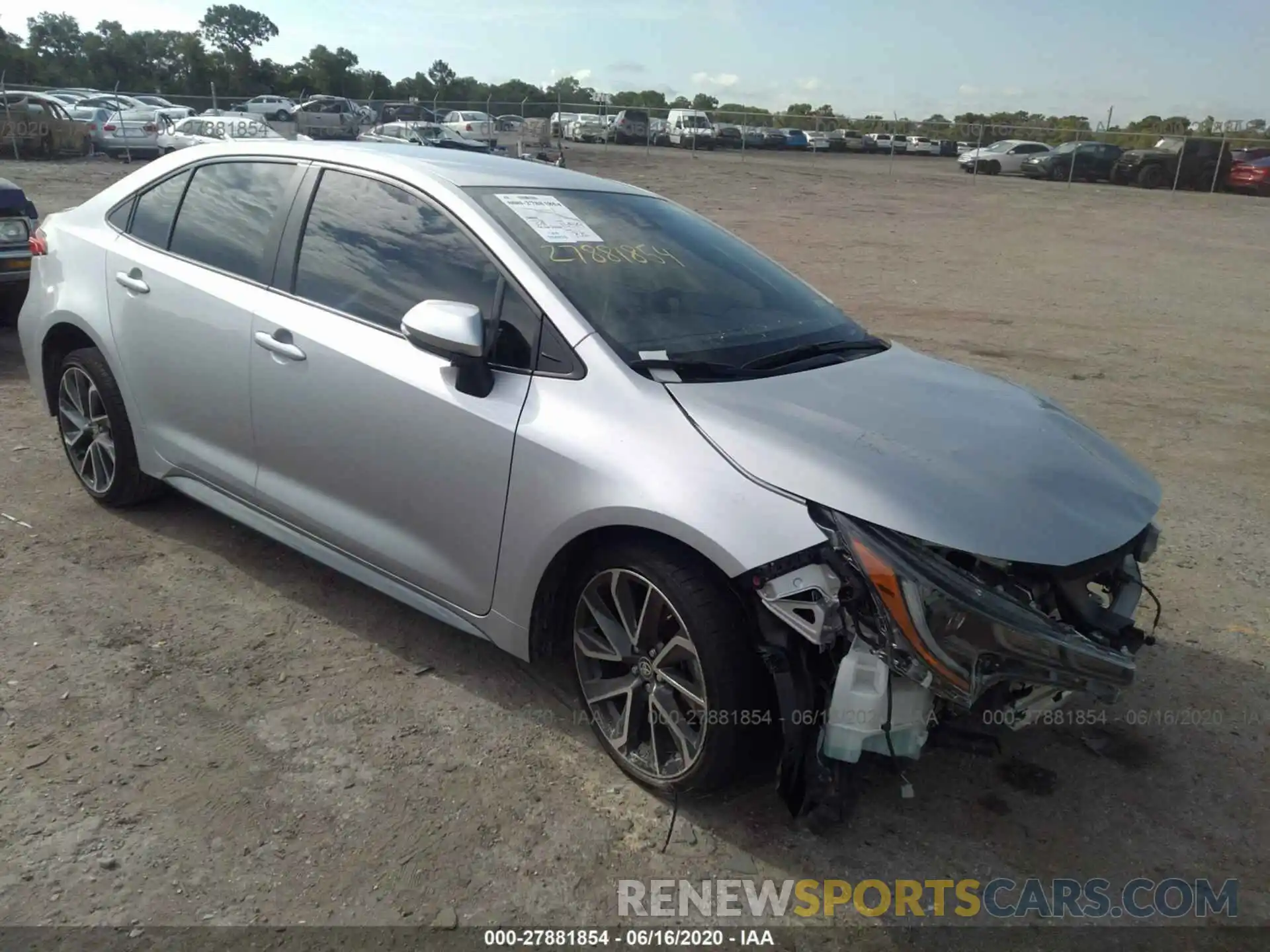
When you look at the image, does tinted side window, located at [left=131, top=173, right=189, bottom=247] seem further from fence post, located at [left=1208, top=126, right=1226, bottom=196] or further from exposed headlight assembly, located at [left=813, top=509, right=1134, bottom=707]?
fence post, located at [left=1208, top=126, right=1226, bottom=196]

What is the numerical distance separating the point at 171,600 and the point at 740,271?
2.61 metres

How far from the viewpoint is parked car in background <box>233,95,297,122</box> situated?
39.0 m

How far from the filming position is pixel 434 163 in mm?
3740

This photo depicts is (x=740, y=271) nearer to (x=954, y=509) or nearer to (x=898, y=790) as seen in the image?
(x=954, y=509)

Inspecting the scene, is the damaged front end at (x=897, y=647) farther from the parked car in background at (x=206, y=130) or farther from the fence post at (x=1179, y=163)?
the fence post at (x=1179, y=163)

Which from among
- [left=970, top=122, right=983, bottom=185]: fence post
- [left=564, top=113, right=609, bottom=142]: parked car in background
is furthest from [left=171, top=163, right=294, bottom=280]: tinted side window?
[left=564, top=113, right=609, bottom=142]: parked car in background

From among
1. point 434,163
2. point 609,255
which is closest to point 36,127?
point 434,163

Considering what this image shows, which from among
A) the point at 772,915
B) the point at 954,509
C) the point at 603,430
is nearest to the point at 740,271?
the point at 603,430

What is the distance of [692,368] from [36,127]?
96.8 feet

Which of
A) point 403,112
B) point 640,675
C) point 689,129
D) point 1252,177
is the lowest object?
point 640,675

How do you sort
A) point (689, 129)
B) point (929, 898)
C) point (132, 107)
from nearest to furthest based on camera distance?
1. point (929, 898)
2. point (132, 107)
3. point (689, 129)

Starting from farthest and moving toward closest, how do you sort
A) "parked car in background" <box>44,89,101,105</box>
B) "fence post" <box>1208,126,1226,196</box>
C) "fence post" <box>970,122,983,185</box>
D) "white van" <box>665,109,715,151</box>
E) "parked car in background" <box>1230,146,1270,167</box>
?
1. "white van" <box>665,109,715,151</box>
2. "fence post" <box>970,122,983,185</box>
3. "parked car in background" <box>44,89,101,105</box>
4. "fence post" <box>1208,126,1226,196</box>
5. "parked car in background" <box>1230,146,1270,167</box>

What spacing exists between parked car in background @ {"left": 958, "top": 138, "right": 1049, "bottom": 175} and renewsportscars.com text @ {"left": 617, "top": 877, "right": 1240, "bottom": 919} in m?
Result: 39.0

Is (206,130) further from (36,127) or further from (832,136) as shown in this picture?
(832,136)
